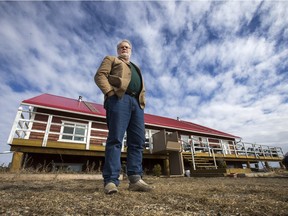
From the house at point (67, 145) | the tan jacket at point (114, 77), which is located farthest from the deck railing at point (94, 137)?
the tan jacket at point (114, 77)

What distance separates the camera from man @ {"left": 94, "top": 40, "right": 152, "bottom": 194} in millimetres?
2072

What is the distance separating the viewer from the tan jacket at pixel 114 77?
2.29 metres

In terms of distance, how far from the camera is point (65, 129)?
413 inches

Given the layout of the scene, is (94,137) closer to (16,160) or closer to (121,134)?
(16,160)

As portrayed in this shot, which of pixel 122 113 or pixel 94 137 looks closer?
pixel 122 113

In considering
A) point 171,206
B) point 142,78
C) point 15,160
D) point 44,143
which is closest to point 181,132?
point 44,143

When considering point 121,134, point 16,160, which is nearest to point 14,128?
point 16,160

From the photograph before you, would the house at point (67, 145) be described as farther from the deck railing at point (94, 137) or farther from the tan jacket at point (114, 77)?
the tan jacket at point (114, 77)

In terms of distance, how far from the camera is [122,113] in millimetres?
2273

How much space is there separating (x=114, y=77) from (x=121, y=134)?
2.53 feet

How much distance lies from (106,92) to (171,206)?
1.49m

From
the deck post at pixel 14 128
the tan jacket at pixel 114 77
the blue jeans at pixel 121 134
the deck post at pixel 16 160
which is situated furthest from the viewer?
the deck post at pixel 14 128

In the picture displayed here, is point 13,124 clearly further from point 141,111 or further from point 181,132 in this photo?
point 181,132

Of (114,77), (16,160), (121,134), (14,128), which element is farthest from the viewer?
(14,128)
